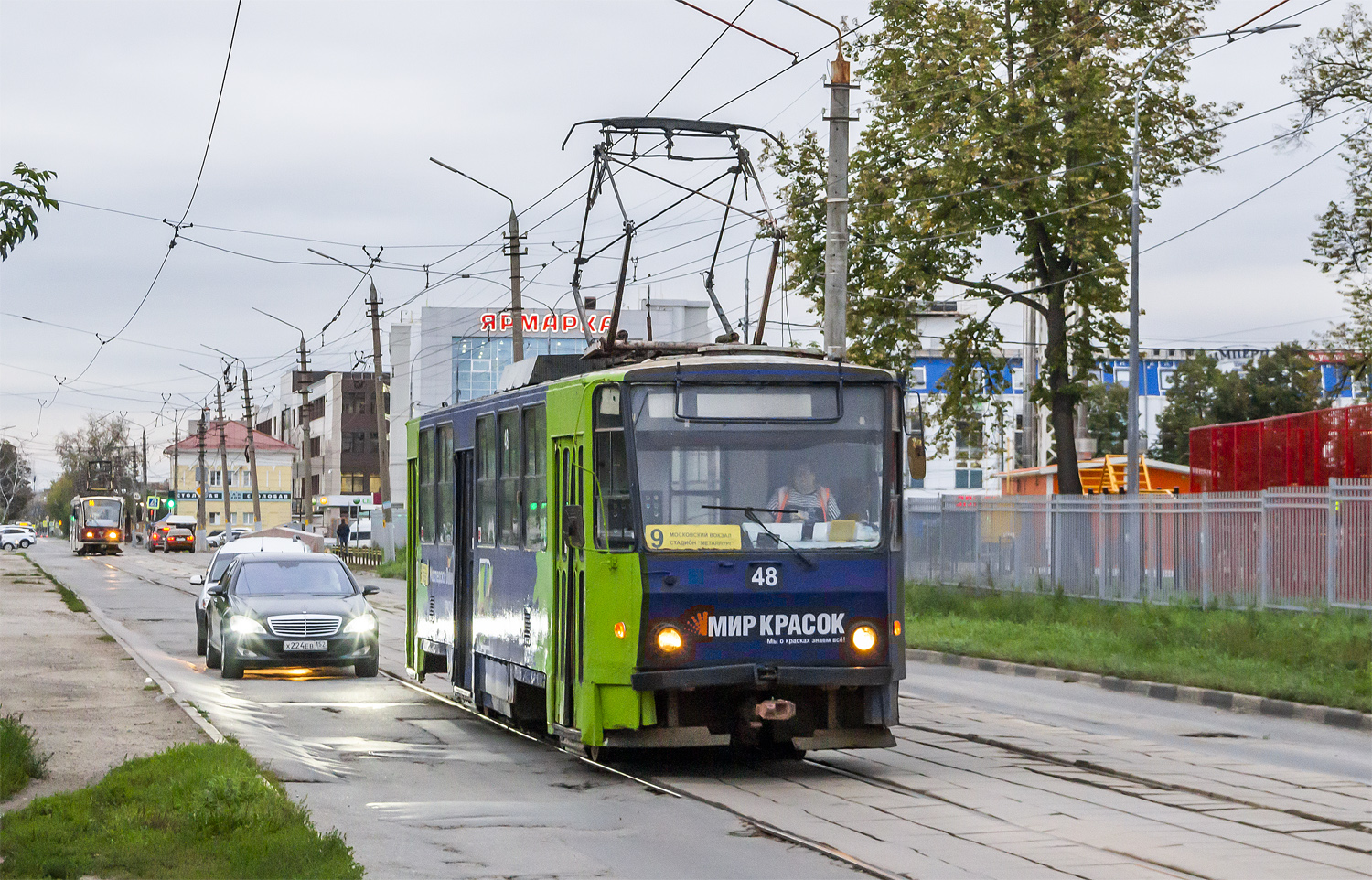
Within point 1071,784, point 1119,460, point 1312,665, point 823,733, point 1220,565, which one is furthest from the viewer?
point 1119,460

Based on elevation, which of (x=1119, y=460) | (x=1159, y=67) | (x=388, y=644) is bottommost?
(x=388, y=644)

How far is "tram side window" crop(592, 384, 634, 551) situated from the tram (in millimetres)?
80949

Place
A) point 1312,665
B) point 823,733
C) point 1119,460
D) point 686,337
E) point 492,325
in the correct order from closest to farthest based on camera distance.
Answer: point 823,733, point 1312,665, point 1119,460, point 492,325, point 686,337

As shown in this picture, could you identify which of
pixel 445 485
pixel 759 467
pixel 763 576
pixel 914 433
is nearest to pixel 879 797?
pixel 763 576

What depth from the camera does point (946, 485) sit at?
317 ft

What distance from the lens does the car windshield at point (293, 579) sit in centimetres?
2034

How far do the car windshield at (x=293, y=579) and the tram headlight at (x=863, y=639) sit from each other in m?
10.5

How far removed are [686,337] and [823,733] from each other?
279 ft

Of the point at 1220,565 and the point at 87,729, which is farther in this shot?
the point at 1220,565

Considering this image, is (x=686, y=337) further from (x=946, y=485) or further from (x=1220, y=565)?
(x=1220, y=565)

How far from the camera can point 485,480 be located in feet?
47.1

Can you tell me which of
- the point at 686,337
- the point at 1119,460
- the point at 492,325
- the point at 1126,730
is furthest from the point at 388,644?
the point at 686,337

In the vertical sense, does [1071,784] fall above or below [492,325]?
below

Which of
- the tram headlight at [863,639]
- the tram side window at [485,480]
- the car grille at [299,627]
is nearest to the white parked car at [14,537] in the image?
the car grille at [299,627]
